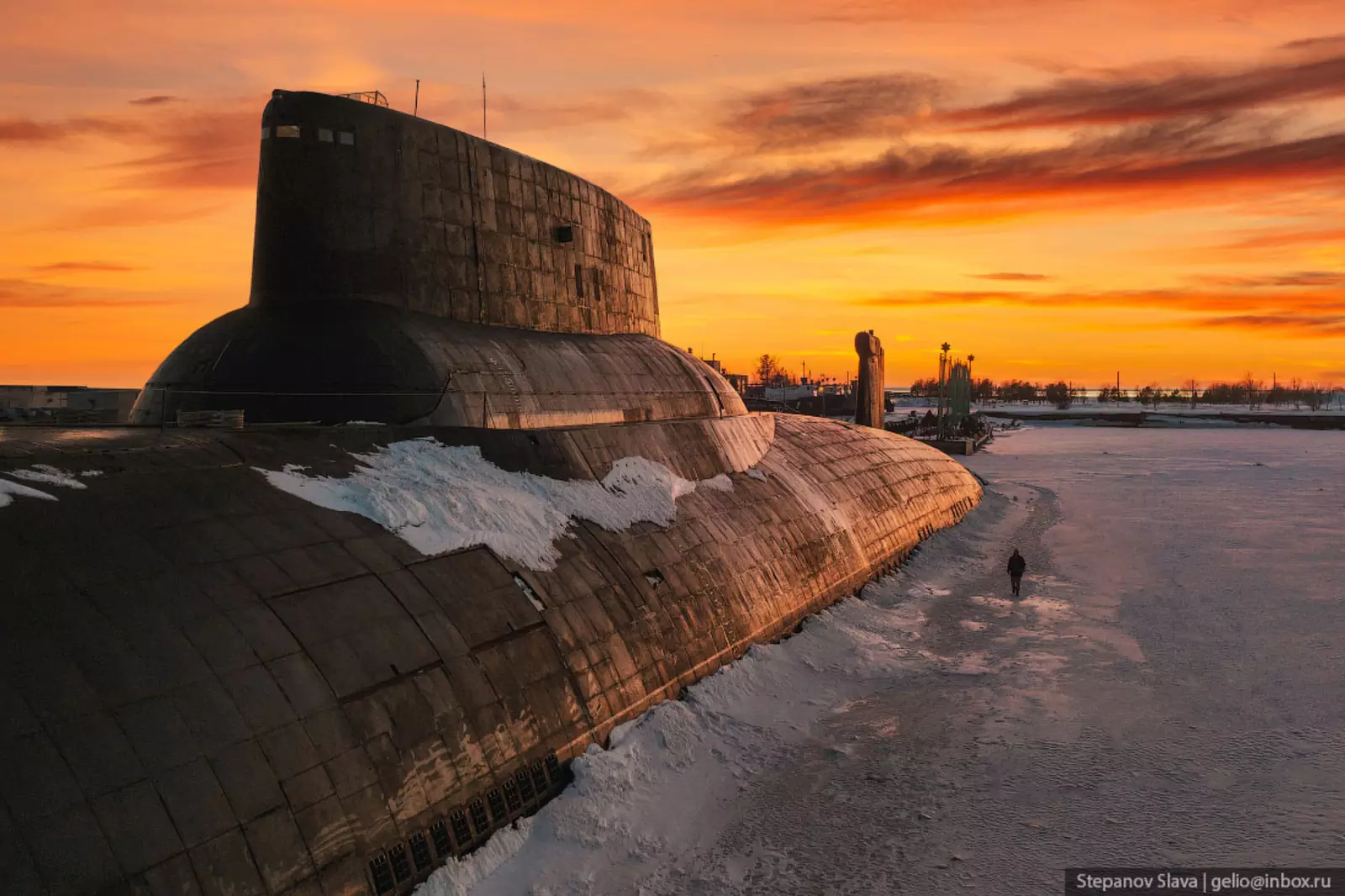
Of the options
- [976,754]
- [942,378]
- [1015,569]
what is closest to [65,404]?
[976,754]

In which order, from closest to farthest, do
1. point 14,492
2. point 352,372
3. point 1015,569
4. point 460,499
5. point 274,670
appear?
1. point 274,670
2. point 14,492
3. point 460,499
4. point 352,372
5. point 1015,569

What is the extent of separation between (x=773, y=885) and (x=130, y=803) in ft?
24.4

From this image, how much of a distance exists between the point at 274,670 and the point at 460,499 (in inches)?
209

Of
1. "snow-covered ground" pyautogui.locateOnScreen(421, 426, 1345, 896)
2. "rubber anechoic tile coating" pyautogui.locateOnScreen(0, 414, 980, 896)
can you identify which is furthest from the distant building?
"snow-covered ground" pyautogui.locateOnScreen(421, 426, 1345, 896)

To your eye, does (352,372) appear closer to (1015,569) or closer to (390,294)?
(390,294)

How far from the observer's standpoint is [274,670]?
10.0 m

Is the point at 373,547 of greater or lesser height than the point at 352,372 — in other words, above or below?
below

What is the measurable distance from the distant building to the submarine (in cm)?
140

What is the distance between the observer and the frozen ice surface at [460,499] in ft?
44.8

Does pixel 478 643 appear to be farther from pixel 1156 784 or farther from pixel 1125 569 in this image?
pixel 1125 569

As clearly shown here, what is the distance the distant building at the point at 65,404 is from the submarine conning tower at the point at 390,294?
1434 mm

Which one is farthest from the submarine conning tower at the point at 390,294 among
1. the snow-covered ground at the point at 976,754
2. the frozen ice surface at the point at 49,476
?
the snow-covered ground at the point at 976,754

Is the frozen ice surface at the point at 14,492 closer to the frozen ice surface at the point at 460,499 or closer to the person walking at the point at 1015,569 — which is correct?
the frozen ice surface at the point at 460,499

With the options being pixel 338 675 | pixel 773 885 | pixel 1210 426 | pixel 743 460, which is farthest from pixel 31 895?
pixel 1210 426
